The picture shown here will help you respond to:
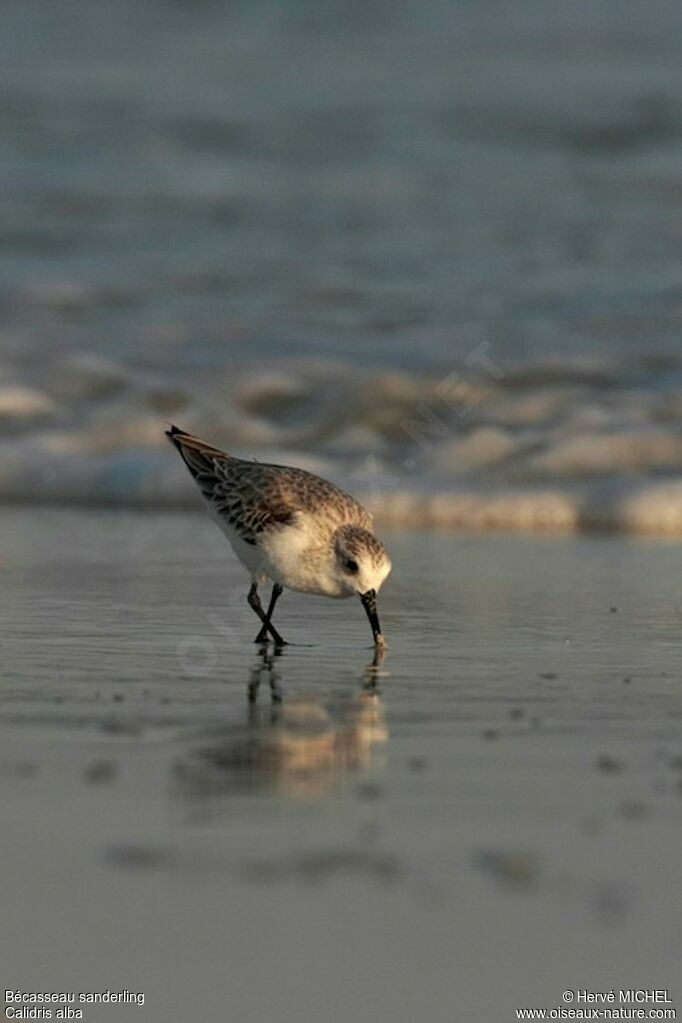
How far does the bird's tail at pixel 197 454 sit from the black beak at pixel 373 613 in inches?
49.2

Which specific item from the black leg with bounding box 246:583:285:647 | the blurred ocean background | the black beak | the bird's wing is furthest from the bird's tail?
the blurred ocean background

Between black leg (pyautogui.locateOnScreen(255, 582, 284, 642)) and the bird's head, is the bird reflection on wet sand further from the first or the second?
black leg (pyautogui.locateOnScreen(255, 582, 284, 642))

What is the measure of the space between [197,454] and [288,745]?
2922 millimetres

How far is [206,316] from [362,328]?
1.12 m

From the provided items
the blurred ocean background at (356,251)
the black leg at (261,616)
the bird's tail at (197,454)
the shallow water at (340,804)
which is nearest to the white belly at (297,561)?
the black leg at (261,616)

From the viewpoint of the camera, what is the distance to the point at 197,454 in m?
7.77

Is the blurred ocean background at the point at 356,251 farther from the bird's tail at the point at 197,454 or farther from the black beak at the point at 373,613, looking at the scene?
the black beak at the point at 373,613

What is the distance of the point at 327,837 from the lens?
4.06 meters

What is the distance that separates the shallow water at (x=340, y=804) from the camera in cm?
342

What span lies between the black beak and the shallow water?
120 mm

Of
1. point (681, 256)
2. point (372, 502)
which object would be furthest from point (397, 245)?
point (372, 502)

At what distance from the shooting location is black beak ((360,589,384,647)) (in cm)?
650

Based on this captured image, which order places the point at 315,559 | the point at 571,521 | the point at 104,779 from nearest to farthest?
1. the point at 104,779
2. the point at 315,559
3. the point at 571,521

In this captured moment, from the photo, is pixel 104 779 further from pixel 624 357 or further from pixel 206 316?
pixel 206 316
